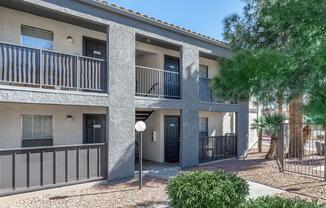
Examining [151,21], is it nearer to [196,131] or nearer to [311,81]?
[196,131]

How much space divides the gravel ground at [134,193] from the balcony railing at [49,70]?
3507 millimetres

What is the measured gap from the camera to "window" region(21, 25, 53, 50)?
434 inches

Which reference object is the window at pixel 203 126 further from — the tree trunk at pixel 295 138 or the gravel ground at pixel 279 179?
the tree trunk at pixel 295 138

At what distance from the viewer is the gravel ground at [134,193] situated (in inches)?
340

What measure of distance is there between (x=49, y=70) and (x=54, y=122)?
2.76 meters

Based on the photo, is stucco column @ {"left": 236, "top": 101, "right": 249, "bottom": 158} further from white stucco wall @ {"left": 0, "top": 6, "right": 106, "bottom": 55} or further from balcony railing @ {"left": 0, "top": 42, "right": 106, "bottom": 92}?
balcony railing @ {"left": 0, "top": 42, "right": 106, "bottom": 92}

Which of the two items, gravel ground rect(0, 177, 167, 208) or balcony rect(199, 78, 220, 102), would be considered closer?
gravel ground rect(0, 177, 167, 208)

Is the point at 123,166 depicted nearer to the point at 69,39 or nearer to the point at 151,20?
the point at 69,39

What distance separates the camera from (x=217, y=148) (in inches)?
662

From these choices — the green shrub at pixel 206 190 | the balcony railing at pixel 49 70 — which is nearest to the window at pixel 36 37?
the balcony railing at pixel 49 70

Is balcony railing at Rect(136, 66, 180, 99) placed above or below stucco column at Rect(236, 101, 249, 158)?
above

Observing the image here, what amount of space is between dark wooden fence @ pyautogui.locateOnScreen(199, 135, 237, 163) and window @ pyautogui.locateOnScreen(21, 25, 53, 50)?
338 inches

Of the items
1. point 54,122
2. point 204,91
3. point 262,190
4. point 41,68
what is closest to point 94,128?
point 54,122

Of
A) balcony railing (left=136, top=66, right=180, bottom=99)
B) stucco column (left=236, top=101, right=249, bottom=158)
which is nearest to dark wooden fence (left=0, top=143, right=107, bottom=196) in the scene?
balcony railing (left=136, top=66, right=180, bottom=99)
